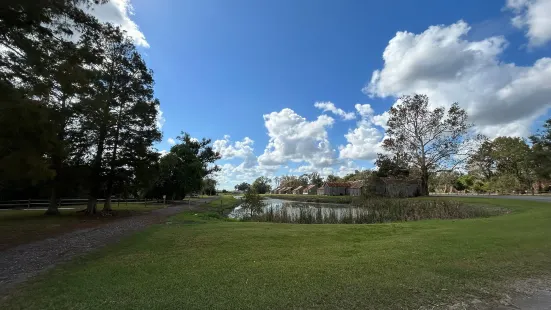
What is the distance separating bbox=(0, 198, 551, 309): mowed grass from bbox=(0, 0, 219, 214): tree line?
4.51 meters

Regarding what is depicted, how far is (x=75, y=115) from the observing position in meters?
17.8

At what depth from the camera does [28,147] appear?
9.28m

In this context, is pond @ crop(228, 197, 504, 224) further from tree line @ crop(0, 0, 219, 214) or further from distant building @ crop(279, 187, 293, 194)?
distant building @ crop(279, 187, 293, 194)

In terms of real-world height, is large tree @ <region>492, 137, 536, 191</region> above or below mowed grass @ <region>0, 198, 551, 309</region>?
above

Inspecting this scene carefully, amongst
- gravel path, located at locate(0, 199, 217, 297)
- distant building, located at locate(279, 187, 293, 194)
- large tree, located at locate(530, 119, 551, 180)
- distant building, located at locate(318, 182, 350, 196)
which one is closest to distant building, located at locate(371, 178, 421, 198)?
large tree, located at locate(530, 119, 551, 180)

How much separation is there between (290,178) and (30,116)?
156714mm

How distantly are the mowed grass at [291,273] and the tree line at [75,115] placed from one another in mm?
4506

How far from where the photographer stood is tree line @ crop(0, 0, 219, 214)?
8367 millimetres

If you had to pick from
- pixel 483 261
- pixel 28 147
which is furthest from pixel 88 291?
pixel 483 261

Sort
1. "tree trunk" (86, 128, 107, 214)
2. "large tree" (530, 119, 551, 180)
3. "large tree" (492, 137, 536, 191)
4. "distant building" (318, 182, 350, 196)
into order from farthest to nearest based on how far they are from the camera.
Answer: "distant building" (318, 182, 350, 196) → "large tree" (492, 137, 536, 191) → "large tree" (530, 119, 551, 180) → "tree trunk" (86, 128, 107, 214)

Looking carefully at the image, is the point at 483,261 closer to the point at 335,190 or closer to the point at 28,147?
the point at 28,147

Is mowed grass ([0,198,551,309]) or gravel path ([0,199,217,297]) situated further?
gravel path ([0,199,217,297])

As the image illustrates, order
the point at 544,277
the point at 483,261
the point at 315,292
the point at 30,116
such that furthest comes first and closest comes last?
the point at 30,116 < the point at 483,261 < the point at 544,277 < the point at 315,292

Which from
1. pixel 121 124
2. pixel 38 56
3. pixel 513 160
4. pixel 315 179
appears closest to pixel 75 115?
pixel 121 124
